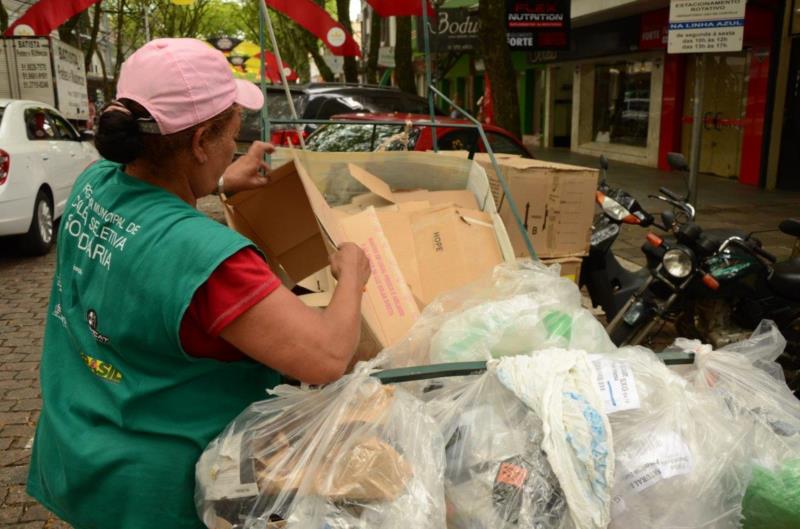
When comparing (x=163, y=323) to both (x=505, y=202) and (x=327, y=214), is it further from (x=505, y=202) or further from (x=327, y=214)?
(x=505, y=202)

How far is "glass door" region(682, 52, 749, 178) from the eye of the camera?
13.0 meters

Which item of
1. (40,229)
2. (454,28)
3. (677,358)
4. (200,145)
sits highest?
(454,28)

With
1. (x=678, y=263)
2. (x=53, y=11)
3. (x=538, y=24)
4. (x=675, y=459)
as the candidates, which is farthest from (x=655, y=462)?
(x=538, y=24)

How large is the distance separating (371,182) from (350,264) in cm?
101

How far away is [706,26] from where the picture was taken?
640cm

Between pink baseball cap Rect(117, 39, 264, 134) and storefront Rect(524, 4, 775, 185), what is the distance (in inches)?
485

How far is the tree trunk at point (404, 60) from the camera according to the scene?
57.2 feet

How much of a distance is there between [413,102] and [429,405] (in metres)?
9.18

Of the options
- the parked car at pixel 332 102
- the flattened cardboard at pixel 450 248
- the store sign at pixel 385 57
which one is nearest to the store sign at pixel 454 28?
the store sign at pixel 385 57

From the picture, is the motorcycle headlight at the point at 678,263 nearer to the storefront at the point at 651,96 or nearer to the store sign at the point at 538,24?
the store sign at the point at 538,24

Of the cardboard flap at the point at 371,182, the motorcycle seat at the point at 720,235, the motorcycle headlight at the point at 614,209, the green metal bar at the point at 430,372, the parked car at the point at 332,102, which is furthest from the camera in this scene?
the parked car at the point at 332,102

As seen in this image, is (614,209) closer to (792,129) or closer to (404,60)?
(792,129)

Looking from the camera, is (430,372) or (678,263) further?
(678,263)

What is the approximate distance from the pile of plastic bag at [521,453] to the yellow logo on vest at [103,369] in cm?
25
